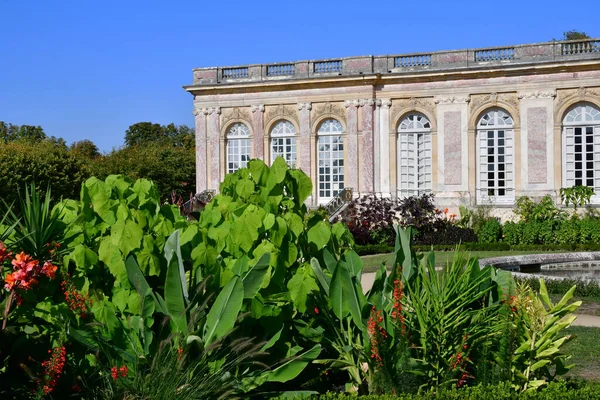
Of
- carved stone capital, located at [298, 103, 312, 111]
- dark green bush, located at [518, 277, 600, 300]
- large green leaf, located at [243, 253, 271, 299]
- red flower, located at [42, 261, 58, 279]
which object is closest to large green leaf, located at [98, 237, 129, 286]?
red flower, located at [42, 261, 58, 279]

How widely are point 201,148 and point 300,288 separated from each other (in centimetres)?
2472

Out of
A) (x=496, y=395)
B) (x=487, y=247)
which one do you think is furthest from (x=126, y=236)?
(x=487, y=247)

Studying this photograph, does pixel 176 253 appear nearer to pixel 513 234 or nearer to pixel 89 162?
pixel 513 234

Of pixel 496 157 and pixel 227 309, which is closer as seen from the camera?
pixel 227 309

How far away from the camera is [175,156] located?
131 feet

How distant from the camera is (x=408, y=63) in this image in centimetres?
2636

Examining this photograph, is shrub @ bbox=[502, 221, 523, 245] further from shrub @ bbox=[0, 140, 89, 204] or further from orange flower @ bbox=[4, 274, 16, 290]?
orange flower @ bbox=[4, 274, 16, 290]

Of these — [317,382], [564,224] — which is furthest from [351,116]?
[317,382]

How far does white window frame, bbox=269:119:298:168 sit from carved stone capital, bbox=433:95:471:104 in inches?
208

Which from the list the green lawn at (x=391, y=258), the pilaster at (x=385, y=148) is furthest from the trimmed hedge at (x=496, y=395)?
the pilaster at (x=385, y=148)

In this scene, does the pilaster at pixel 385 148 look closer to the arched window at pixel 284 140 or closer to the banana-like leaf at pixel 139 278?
the arched window at pixel 284 140

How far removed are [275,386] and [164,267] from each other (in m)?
0.97

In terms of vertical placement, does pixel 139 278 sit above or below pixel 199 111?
below

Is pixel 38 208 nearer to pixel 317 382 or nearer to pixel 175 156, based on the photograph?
pixel 317 382
